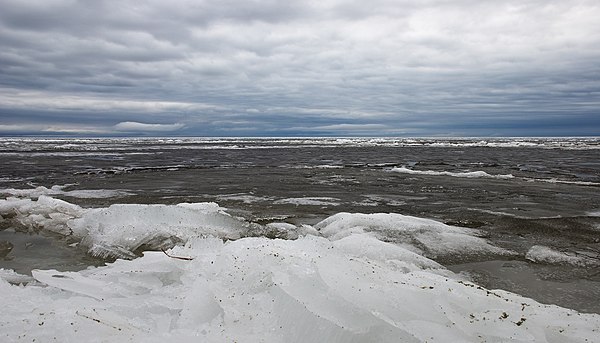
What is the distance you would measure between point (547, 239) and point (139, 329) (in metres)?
6.14

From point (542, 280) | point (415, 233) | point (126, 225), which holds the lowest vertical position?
point (542, 280)

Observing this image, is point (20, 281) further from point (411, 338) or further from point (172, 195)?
point (172, 195)

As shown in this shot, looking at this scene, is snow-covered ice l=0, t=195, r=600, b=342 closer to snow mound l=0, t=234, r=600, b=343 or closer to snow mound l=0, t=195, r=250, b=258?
snow mound l=0, t=234, r=600, b=343

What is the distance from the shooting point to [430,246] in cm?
596

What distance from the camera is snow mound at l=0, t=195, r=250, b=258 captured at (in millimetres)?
5859

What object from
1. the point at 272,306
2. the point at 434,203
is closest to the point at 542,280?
the point at 272,306

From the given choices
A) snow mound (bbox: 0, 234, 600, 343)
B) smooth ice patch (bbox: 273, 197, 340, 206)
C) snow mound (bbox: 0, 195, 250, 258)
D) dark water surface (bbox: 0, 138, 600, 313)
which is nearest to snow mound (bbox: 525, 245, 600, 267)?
dark water surface (bbox: 0, 138, 600, 313)

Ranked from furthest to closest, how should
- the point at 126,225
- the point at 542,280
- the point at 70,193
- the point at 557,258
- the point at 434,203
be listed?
the point at 70,193, the point at 434,203, the point at 126,225, the point at 557,258, the point at 542,280

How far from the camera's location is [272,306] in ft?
9.76

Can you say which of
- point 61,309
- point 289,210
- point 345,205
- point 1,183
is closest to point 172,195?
point 289,210

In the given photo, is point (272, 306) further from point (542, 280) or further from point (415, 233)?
point (415, 233)

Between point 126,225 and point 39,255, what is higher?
point 126,225

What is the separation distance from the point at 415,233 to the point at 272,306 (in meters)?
4.02

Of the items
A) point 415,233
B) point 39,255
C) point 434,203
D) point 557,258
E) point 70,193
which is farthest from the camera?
point 70,193
